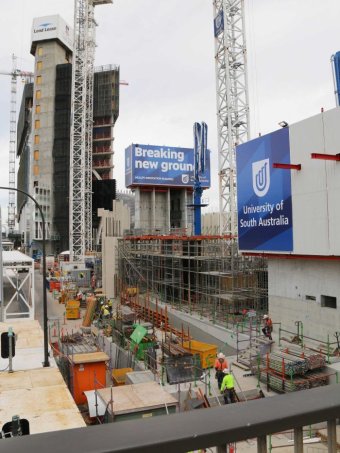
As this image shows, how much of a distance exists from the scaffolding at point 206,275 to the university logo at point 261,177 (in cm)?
539

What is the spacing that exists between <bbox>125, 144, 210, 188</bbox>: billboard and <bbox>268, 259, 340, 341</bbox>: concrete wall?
3536cm

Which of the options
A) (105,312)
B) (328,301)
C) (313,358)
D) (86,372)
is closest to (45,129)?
(105,312)

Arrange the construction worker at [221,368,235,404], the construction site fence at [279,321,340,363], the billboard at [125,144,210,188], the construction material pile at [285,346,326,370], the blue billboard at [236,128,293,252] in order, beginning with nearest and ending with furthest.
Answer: the construction worker at [221,368,235,404]
the construction material pile at [285,346,326,370]
the construction site fence at [279,321,340,363]
the blue billboard at [236,128,293,252]
the billboard at [125,144,210,188]

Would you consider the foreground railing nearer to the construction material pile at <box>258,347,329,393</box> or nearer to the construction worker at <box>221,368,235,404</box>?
the construction worker at <box>221,368,235,404</box>

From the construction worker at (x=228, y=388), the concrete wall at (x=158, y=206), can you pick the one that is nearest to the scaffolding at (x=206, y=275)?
the construction worker at (x=228, y=388)

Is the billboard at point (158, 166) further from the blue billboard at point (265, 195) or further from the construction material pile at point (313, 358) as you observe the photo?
the construction material pile at point (313, 358)

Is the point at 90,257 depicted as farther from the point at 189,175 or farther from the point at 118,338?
the point at 118,338

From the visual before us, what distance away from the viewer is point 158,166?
61.8 m

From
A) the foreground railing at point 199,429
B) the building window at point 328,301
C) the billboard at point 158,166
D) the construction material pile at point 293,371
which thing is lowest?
the construction material pile at point 293,371

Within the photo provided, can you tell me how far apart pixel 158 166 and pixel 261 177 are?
36796mm

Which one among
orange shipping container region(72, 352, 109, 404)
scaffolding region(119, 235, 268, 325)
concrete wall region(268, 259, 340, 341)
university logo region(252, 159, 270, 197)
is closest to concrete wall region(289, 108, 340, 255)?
concrete wall region(268, 259, 340, 341)

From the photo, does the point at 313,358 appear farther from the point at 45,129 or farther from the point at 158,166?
the point at 45,129

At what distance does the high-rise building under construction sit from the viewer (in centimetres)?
10144

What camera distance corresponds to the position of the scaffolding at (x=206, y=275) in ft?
97.2
